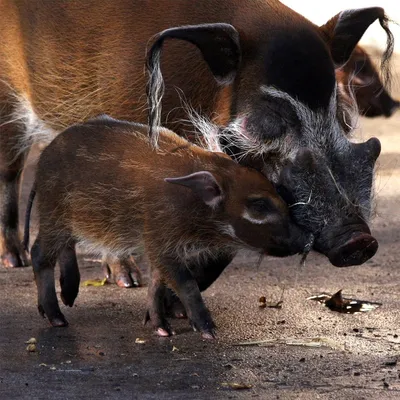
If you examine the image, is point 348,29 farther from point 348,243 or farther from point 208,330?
point 208,330

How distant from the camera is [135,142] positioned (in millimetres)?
5285

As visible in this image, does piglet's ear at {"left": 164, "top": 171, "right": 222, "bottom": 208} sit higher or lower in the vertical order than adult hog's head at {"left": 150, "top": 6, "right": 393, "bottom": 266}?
lower

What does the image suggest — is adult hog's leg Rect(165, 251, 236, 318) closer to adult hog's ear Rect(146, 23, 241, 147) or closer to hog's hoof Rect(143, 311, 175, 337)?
hog's hoof Rect(143, 311, 175, 337)

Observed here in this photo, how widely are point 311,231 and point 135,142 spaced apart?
35.2 inches

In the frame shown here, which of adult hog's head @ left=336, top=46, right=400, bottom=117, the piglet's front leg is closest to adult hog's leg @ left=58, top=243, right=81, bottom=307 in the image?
the piglet's front leg

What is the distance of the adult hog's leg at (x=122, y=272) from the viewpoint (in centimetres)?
617

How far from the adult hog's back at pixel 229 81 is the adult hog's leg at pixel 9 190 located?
13 mm

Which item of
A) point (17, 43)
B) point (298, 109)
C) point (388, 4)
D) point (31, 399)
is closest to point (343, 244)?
point (298, 109)

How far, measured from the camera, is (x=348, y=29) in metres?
5.43

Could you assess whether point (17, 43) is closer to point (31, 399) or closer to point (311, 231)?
point (311, 231)

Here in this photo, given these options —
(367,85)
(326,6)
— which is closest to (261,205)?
(367,85)

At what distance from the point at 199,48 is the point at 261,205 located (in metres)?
A: 0.71

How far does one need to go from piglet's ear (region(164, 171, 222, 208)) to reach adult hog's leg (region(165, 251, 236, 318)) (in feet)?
1.61

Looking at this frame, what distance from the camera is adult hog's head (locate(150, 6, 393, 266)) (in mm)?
4773
